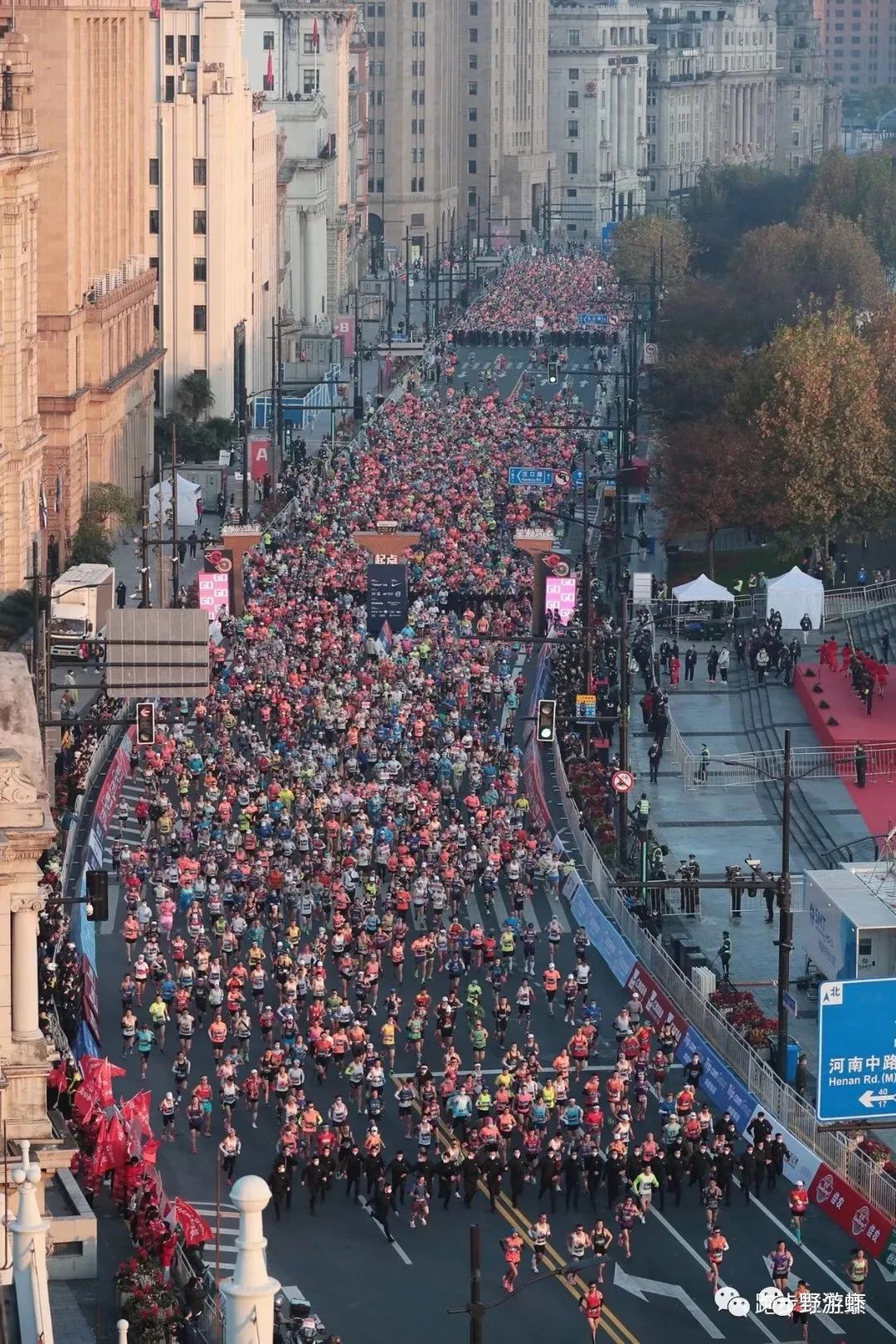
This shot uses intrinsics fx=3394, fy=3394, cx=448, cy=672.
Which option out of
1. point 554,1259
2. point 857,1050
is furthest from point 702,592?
point 857,1050

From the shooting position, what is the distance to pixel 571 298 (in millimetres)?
A: 195375

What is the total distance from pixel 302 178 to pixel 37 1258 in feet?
451

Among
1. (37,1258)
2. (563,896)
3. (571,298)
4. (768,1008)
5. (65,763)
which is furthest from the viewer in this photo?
(571,298)

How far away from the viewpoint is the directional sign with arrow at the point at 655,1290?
45.4 metres

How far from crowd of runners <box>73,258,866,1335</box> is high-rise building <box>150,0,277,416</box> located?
42381 millimetres

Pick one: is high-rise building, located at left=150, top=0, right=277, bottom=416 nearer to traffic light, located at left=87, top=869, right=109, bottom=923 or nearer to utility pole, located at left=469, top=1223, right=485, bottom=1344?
traffic light, located at left=87, top=869, right=109, bottom=923

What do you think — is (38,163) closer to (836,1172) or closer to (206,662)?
(206,662)

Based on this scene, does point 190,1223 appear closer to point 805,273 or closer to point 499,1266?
point 499,1266

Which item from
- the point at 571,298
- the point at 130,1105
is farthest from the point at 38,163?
the point at 571,298

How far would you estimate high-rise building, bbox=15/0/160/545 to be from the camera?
3971 inches

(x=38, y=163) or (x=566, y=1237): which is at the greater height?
(x=38, y=163)

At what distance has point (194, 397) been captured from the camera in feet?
429

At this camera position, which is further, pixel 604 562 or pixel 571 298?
pixel 571 298

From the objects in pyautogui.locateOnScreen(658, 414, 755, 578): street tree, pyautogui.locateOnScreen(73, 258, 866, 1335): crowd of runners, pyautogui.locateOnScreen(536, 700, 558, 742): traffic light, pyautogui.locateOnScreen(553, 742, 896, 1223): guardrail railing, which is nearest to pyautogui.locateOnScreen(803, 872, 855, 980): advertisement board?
pyautogui.locateOnScreen(553, 742, 896, 1223): guardrail railing
